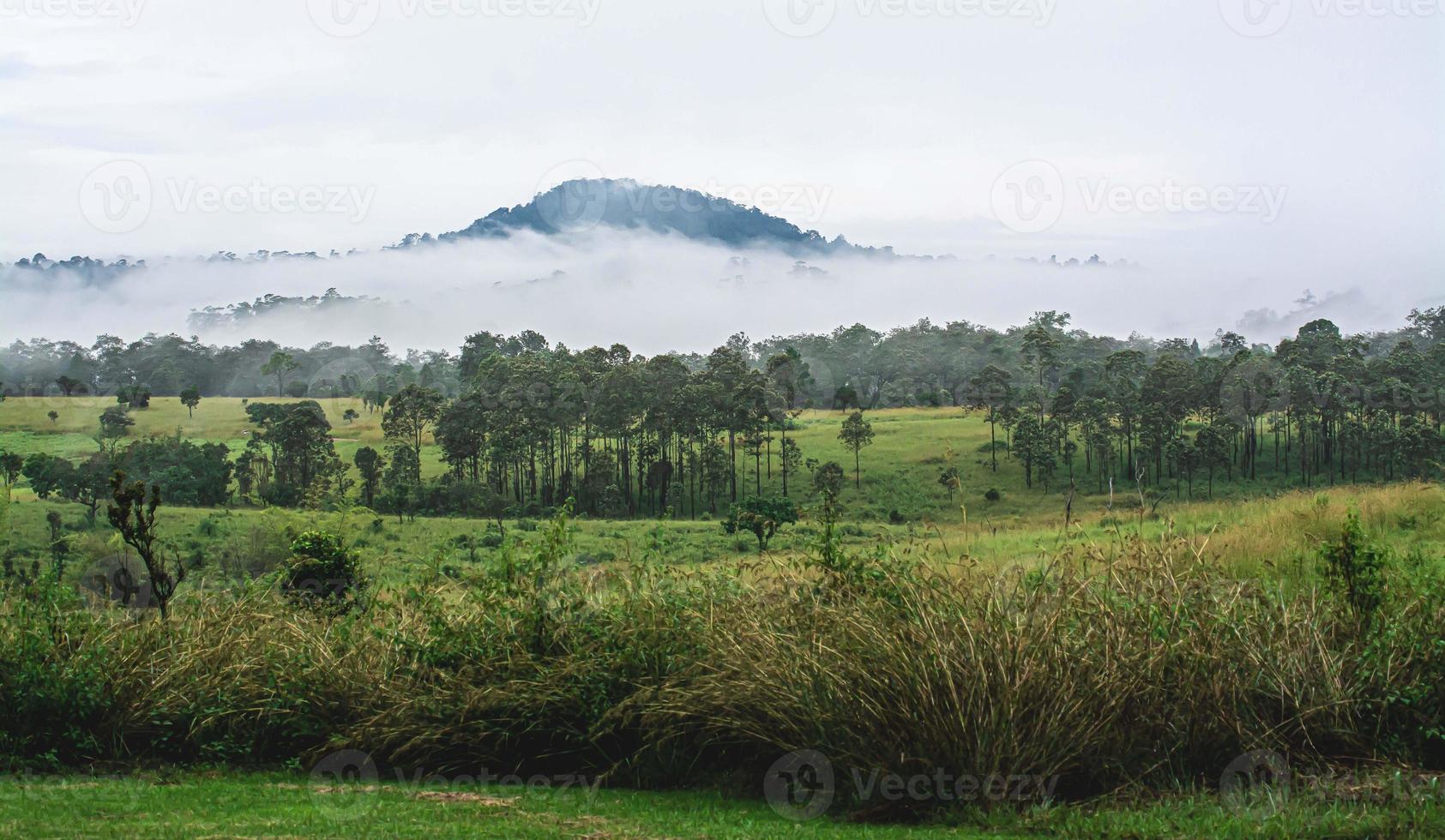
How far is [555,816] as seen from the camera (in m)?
6.24

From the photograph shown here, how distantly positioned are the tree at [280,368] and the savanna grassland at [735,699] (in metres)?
100

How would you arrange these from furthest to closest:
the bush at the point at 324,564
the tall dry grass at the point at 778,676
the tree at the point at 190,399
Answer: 1. the tree at the point at 190,399
2. the bush at the point at 324,564
3. the tall dry grass at the point at 778,676

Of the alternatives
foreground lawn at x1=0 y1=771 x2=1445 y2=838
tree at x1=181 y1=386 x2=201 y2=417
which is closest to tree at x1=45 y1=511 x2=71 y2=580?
tree at x1=181 y1=386 x2=201 y2=417

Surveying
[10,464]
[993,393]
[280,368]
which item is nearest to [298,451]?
[10,464]

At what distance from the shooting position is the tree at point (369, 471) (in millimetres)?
58062

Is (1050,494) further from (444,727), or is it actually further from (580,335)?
(580,335)

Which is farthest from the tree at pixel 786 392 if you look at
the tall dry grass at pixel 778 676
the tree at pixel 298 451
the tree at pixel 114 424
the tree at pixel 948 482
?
the tall dry grass at pixel 778 676

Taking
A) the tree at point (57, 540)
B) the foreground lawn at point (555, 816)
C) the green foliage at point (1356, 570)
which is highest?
the green foliage at point (1356, 570)

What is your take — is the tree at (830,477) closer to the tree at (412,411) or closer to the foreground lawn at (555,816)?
the tree at (412,411)

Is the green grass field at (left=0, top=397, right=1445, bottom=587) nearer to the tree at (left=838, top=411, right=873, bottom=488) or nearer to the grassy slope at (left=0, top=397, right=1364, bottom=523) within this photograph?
the grassy slope at (left=0, top=397, right=1364, bottom=523)

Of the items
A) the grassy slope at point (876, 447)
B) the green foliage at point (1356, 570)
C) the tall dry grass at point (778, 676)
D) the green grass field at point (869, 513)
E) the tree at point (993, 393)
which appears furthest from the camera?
the tree at point (993, 393)

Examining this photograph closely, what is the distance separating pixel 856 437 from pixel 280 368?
220 ft

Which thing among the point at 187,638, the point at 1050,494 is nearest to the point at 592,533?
the point at 1050,494

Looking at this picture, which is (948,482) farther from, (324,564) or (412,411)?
(324,564)
